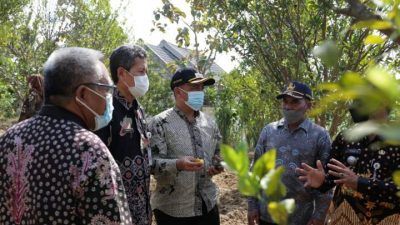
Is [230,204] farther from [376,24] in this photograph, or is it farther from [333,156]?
[376,24]

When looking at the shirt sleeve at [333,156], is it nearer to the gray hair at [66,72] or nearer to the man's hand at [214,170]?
the man's hand at [214,170]

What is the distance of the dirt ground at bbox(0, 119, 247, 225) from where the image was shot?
549 centimetres

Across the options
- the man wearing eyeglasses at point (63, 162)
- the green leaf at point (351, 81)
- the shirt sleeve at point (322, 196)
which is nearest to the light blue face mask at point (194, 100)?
the shirt sleeve at point (322, 196)

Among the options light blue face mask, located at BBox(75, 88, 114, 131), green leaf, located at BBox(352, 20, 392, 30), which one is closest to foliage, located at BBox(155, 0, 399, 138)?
light blue face mask, located at BBox(75, 88, 114, 131)

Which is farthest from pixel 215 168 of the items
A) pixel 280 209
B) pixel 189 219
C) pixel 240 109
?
pixel 240 109

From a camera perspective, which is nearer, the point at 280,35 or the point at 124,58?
the point at 124,58

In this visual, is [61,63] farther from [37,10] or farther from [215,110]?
[37,10]

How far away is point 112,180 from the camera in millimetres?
1479

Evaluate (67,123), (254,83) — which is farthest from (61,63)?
(254,83)

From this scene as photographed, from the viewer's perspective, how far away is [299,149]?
9.61 feet

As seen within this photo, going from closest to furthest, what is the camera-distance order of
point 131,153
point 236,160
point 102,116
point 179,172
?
point 236,160, point 102,116, point 131,153, point 179,172

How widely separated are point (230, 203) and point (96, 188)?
4881 millimetres

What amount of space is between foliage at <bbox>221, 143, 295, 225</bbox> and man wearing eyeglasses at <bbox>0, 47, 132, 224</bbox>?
94 centimetres

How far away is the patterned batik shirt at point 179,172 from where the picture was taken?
286cm
